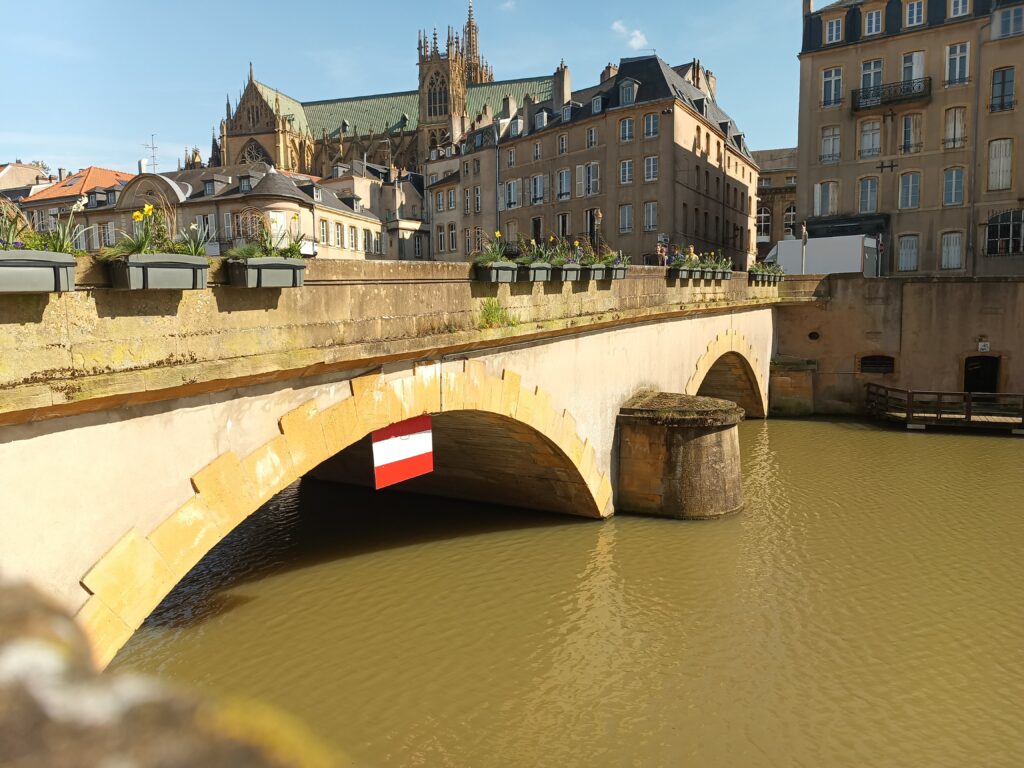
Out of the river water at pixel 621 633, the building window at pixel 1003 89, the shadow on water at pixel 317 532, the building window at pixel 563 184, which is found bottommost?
the river water at pixel 621 633

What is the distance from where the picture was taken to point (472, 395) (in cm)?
994

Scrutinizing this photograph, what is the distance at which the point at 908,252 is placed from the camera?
33812mm

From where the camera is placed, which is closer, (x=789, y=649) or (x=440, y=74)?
(x=789, y=649)

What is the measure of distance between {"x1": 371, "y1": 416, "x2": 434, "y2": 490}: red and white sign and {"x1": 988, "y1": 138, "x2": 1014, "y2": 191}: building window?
105 ft

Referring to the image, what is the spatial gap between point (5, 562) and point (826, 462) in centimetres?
1842

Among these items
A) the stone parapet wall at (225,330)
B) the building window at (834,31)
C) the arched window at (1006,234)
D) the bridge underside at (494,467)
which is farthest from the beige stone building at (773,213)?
the stone parapet wall at (225,330)

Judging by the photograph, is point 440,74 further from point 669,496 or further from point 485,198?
point 669,496

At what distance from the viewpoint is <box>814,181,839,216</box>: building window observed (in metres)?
35.0

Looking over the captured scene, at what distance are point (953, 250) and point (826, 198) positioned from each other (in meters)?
5.83

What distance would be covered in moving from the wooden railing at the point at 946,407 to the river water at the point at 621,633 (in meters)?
8.81

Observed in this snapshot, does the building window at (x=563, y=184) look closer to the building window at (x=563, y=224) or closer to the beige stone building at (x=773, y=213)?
the building window at (x=563, y=224)

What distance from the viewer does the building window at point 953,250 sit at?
3262cm

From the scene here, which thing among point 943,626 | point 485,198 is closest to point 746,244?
point 485,198

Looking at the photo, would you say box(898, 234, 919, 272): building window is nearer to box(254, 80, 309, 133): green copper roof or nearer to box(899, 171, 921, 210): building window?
box(899, 171, 921, 210): building window
